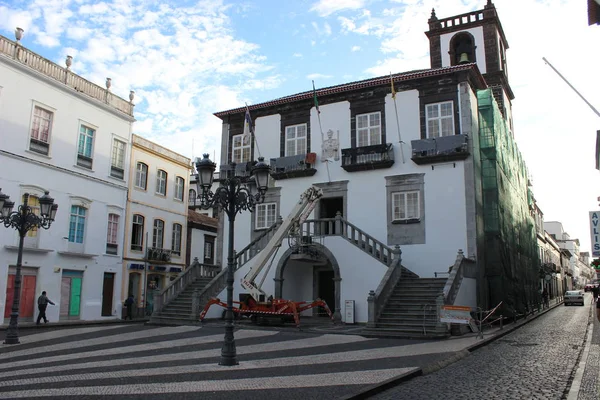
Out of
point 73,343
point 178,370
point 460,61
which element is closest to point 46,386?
point 178,370

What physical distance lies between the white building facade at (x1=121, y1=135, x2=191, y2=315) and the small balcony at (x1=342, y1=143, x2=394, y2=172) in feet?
44.2

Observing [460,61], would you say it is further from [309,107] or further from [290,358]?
[290,358]

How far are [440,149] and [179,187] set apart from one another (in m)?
19.0

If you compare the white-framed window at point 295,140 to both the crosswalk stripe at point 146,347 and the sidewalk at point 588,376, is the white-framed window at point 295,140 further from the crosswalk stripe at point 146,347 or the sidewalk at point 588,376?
the sidewalk at point 588,376

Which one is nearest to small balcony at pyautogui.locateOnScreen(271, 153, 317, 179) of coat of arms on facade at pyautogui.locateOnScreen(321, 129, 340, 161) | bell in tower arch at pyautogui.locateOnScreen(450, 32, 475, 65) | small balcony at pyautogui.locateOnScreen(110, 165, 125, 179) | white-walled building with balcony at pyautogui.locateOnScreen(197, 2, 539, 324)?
white-walled building with balcony at pyautogui.locateOnScreen(197, 2, 539, 324)

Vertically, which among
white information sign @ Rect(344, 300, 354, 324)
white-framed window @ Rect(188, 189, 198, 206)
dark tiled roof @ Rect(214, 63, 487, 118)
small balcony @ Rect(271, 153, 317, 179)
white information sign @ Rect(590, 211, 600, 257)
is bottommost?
white information sign @ Rect(344, 300, 354, 324)

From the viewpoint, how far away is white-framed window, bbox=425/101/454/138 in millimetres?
23141

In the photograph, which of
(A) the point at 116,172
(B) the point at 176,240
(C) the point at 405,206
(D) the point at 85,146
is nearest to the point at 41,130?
(D) the point at 85,146

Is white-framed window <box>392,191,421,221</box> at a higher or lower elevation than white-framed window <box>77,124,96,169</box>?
lower

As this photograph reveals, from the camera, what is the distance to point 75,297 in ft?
85.6

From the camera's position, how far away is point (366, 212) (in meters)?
24.0

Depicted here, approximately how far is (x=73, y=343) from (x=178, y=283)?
846 centimetres

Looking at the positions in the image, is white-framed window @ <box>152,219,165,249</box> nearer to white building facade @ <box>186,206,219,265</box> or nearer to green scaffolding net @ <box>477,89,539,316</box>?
white building facade @ <box>186,206,219,265</box>

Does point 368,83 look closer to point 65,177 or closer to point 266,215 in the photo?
point 266,215
